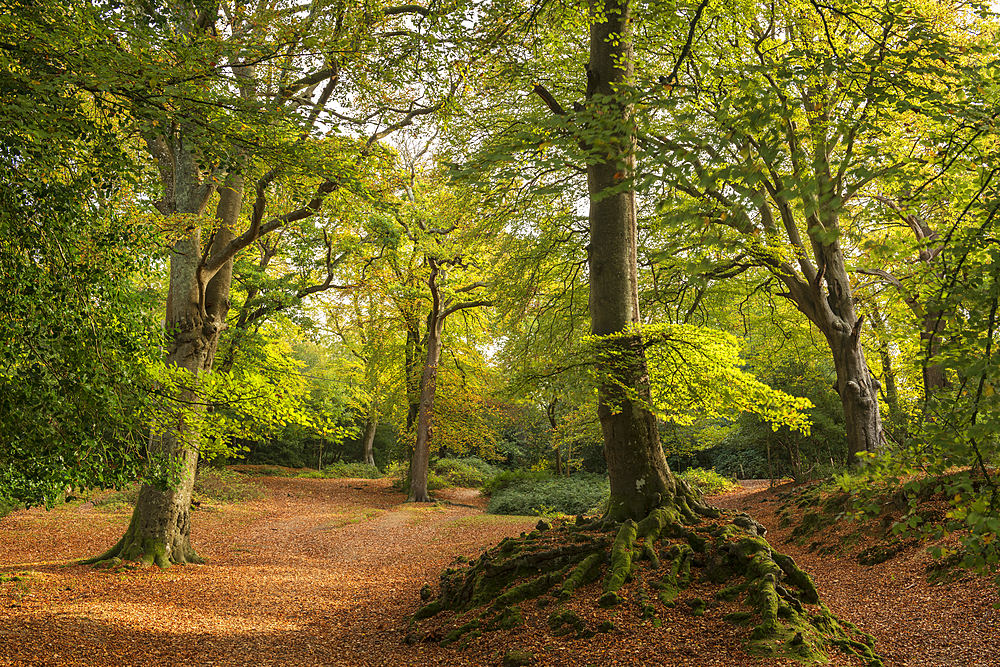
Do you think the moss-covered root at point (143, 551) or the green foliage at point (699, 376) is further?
the moss-covered root at point (143, 551)

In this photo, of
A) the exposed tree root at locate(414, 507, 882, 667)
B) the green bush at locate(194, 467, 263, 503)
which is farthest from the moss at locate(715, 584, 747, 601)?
the green bush at locate(194, 467, 263, 503)

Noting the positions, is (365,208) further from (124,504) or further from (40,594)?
(124,504)

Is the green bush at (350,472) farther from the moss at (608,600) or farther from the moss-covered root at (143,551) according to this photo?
the moss at (608,600)

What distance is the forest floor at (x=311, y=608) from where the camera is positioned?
4633mm

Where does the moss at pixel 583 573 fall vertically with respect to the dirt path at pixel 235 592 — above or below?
above

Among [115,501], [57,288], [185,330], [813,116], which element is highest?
[813,116]

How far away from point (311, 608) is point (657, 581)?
13.7 ft

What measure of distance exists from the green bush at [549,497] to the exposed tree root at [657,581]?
7.78 meters

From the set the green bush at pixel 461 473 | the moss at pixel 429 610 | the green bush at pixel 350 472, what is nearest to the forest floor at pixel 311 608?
the moss at pixel 429 610

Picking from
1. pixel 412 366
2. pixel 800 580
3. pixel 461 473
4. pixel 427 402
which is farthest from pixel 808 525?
pixel 461 473

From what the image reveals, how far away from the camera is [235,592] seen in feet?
24.4

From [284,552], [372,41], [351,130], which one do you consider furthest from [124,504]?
[372,41]

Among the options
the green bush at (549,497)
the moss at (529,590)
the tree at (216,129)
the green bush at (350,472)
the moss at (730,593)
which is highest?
the tree at (216,129)

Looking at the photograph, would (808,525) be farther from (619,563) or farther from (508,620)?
(508,620)
